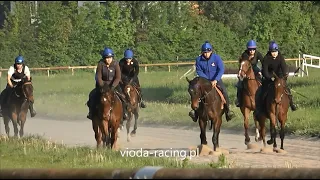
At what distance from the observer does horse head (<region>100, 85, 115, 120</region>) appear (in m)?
19.0

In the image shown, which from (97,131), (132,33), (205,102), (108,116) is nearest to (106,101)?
(108,116)

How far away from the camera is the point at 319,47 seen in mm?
63406

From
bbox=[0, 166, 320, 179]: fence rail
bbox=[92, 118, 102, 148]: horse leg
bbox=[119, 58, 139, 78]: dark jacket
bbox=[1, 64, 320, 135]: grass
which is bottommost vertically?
bbox=[1, 64, 320, 135]: grass

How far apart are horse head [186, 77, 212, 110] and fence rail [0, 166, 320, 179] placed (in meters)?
12.0

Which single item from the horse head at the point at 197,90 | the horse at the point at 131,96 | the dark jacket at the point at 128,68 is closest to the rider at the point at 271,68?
the horse head at the point at 197,90

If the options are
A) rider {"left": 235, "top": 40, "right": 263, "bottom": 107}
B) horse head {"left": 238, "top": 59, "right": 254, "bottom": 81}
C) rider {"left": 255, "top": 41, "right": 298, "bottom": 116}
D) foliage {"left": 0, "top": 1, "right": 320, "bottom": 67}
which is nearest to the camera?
rider {"left": 255, "top": 41, "right": 298, "bottom": 116}

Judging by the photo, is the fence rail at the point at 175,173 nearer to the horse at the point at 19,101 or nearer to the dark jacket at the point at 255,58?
the dark jacket at the point at 255,58

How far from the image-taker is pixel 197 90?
1977cm

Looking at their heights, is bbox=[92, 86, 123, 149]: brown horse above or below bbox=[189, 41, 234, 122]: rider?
below

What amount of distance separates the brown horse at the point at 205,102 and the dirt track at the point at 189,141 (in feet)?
2.89

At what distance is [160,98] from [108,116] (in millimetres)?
23169

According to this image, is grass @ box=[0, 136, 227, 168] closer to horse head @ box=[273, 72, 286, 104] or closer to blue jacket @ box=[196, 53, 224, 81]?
blue jacket @ box=[196, 53, 224, 81]

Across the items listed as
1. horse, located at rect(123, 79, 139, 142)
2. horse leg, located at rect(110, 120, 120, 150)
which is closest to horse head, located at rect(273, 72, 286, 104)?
horse leg, located at rect(110, 120, 120, 150)

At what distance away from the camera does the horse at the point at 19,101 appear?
987 inches
